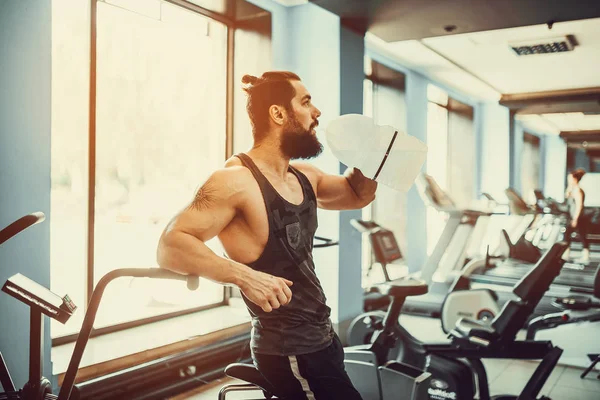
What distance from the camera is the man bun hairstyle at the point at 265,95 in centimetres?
165

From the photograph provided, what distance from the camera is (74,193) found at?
3475mm

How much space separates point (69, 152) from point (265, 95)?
7.39ft

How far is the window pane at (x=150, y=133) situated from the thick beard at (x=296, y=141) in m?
2.06

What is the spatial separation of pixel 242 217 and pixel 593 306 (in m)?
3.12

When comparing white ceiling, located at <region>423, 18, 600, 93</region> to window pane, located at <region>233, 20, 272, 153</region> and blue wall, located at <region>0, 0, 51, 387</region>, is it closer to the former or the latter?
window pane, located at <region>233, 20, 272, 153</region>

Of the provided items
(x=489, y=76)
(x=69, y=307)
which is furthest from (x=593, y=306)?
(x=489, y=76)

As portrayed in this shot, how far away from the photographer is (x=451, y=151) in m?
9.38

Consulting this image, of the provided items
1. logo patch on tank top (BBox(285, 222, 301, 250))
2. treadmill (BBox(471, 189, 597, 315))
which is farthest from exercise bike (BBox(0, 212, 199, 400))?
treadmill (BBox(471, 189, 597, 315))

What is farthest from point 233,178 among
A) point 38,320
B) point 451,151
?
point 451,151

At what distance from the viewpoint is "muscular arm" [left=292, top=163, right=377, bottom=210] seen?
1.91 metres

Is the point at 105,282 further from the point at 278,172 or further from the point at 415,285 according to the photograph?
the point at 415,285

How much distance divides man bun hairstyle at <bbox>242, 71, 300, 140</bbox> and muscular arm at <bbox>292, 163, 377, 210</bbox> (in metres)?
0.31

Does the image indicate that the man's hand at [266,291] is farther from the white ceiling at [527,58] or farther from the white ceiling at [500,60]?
the white ceiling at [527,58]

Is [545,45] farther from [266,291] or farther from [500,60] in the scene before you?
[266,291]
